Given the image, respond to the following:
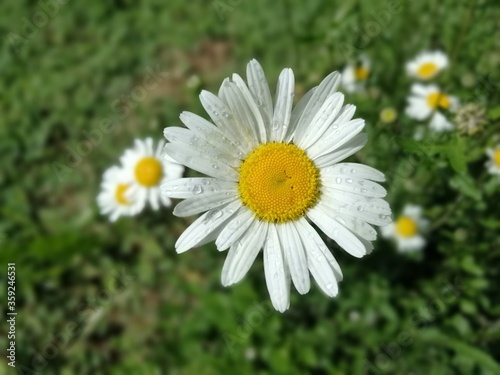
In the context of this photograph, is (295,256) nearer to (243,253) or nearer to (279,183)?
(243,253)

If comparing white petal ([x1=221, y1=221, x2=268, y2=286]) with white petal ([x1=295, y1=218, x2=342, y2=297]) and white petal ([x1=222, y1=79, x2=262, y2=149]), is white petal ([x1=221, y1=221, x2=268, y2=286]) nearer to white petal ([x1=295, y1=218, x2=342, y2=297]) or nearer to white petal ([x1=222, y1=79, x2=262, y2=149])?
white petal ([x1=295, y1=218, x2=342, y2=297])

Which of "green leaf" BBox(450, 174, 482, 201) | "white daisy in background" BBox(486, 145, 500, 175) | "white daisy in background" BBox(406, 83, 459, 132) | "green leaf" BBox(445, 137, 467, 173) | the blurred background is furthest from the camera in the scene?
"white daisy in background" BBox(406, 83, 459, 132)

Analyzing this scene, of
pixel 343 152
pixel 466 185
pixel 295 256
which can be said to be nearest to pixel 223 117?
pixel 343 152

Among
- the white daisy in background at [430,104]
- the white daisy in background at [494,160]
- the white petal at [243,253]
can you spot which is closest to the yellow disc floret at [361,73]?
the white daisy in background at [430,104]

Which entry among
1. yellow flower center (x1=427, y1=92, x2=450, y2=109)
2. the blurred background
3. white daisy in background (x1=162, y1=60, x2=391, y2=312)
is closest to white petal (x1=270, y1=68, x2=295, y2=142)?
white daisy in background (x1=162, y1=60, x2=391, y2=312)

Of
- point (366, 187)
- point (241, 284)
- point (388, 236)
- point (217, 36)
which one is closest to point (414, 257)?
point (388, 236)

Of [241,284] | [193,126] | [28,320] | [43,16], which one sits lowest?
[241,284]

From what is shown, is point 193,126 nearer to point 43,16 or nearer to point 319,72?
point 319,72
